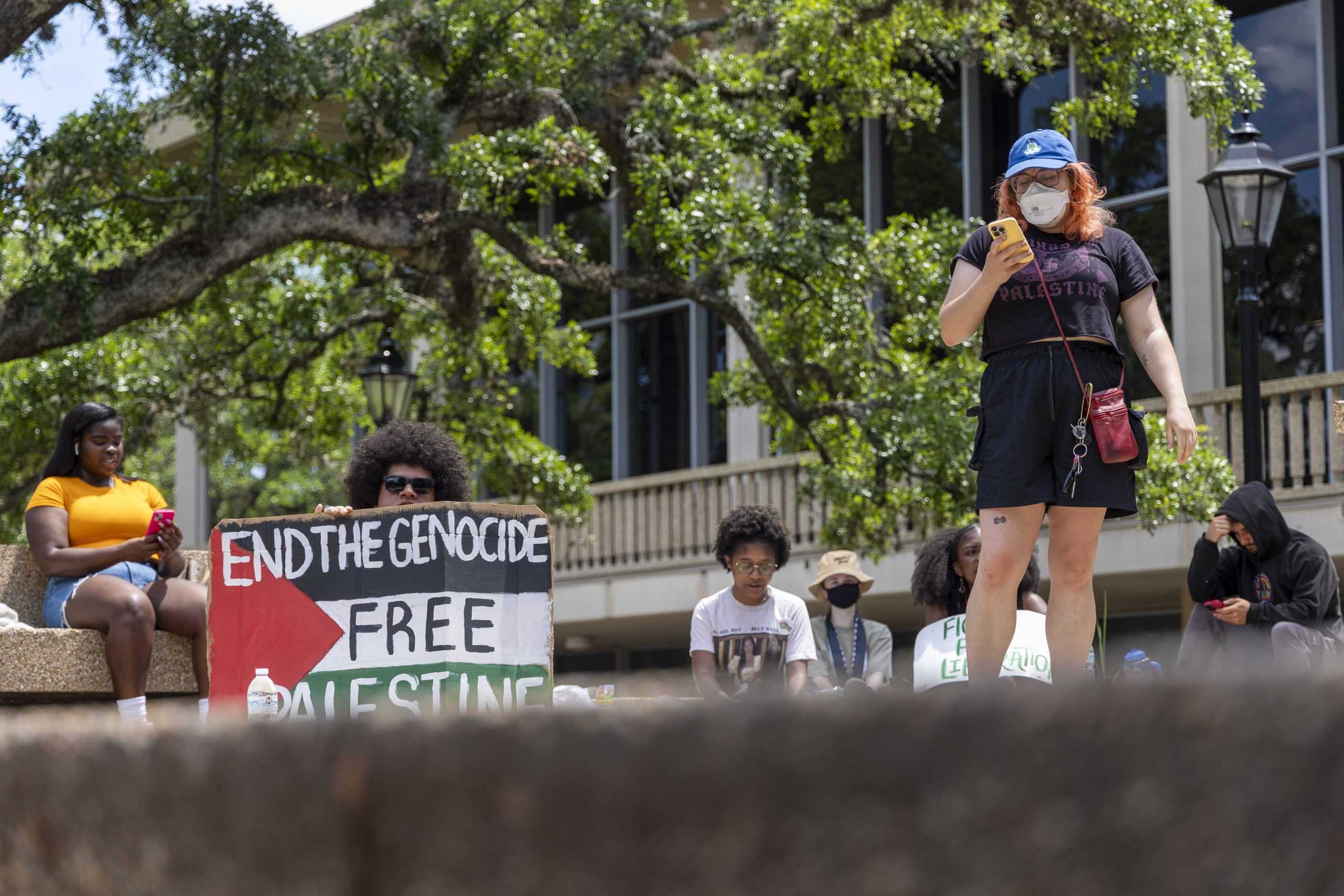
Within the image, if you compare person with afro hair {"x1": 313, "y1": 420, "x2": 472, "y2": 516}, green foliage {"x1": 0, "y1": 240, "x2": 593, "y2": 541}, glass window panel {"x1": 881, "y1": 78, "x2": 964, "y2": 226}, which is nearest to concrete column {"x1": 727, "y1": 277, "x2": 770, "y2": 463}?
glass window panel {"x1": 881, "y1": 78, "x2": 964, "y2": 226}

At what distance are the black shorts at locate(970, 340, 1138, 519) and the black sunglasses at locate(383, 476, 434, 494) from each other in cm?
203

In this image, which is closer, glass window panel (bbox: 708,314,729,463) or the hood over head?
the hood over head

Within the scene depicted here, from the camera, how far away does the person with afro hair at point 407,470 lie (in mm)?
5273

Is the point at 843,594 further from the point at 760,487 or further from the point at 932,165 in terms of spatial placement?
the point at 932,165

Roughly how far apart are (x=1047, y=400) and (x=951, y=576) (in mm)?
2206

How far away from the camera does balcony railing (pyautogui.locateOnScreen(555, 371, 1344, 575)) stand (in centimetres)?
1427

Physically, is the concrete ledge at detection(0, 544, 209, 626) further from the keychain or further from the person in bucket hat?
the keychain

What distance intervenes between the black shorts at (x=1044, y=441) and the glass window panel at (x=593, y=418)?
59.4 ft

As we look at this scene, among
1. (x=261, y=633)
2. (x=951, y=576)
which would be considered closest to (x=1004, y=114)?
(x=951, y=576)

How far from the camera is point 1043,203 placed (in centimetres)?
396

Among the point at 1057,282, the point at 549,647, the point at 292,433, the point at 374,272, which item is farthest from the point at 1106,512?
the point at 292,433

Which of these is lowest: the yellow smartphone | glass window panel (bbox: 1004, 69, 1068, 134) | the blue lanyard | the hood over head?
the blue lanyard

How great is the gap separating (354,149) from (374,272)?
152 inches

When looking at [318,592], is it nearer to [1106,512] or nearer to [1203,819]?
[1106,512]
